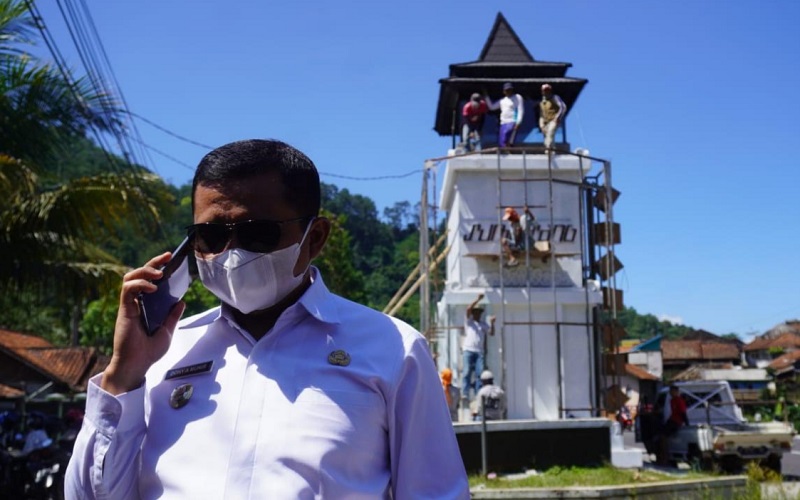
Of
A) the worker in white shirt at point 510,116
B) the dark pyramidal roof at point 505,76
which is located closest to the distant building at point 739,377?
the dark pyramidal roof at point 505,76

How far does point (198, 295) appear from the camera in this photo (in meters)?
44.7

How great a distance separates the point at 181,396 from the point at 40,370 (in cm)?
2950

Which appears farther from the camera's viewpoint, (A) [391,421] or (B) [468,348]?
(B) [468,348]

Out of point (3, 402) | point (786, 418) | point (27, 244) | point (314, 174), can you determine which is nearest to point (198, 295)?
point (3, 402)

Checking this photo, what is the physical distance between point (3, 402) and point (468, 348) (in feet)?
73.5

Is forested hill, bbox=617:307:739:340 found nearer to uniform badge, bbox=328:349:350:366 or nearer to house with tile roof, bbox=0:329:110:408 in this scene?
house with tile roof, bbox=0:329:110:408

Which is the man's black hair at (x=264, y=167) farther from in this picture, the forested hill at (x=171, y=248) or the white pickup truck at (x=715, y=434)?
the white pickup truck at (x=715, y=434)

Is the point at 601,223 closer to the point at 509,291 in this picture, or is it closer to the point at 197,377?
the point at 509,291

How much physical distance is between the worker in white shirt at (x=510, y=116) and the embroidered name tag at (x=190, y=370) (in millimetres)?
15873

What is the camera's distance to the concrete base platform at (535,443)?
45.1 ft

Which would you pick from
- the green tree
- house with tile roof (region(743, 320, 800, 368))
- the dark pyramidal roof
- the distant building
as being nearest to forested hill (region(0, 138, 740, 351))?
the green tree

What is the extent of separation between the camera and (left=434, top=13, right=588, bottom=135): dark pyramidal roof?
1906cm

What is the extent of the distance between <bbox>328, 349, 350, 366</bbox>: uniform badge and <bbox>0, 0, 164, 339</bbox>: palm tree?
872cm

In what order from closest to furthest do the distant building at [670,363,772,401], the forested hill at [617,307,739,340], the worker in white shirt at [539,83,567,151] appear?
the worker in white shirt at [539,83,567,151], the distant building at [670,363,772,401], the forested hill at [617,307,739,340]
